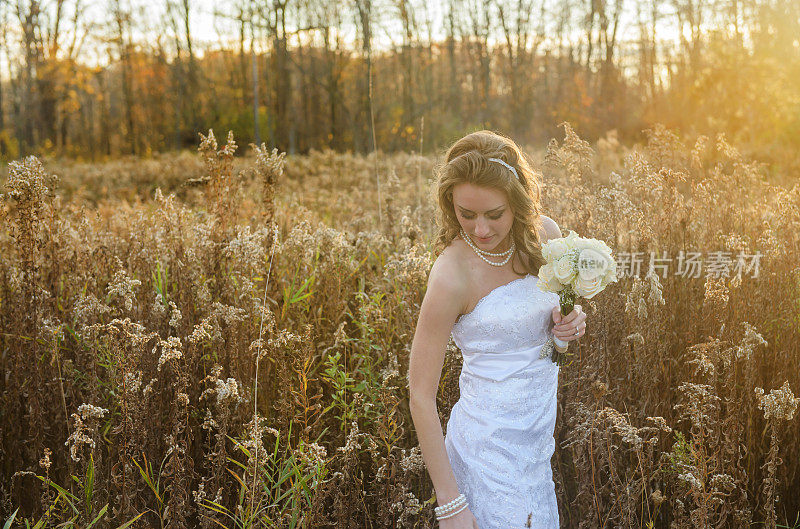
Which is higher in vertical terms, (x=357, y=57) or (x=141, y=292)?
(x=357, y=57)

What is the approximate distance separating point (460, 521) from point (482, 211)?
1010 mm

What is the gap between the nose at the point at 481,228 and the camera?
7.00 feet

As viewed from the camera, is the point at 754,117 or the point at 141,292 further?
the point at 754,117

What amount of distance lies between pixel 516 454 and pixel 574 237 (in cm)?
77

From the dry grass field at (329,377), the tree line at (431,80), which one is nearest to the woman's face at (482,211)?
the dry grass field at (329,377)

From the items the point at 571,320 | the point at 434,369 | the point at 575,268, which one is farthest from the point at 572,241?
the point at 434,369

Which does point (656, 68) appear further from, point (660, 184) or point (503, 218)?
point (503, 218)

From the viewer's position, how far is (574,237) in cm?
212

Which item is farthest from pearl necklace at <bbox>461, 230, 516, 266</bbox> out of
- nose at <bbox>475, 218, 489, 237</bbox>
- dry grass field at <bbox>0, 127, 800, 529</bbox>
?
dry grass field at <bbox>0, 127, 800, 529</bbox>

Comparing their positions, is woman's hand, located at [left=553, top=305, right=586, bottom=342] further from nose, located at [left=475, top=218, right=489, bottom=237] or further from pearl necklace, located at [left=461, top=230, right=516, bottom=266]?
nose, located at [left=475, top=218, right=489, bottom=237]

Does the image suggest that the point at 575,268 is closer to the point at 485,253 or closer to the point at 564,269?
the point at 564,269

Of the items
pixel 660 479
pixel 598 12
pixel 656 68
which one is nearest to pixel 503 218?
pixel 660 479

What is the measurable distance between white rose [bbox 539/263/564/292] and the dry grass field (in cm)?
57

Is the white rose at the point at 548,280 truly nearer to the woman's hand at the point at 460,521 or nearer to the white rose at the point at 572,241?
the white rose at the point at 572,241
